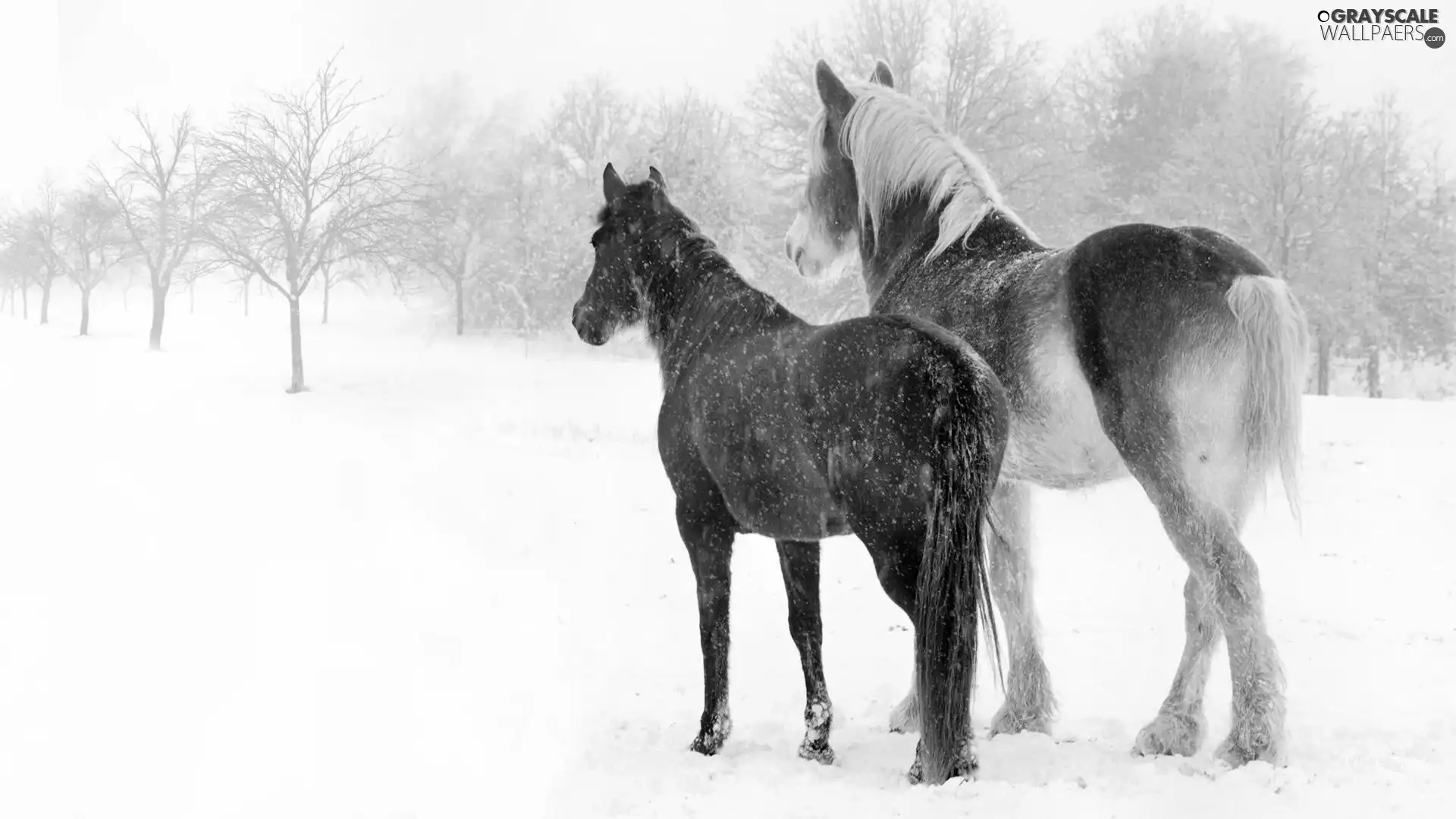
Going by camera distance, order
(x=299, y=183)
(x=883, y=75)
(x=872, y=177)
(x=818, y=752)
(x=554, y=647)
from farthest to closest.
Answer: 1. (x=299, y=183)
2. (x=554, y=647)
3. (x=883, y=75)
4. (x=872, y=177)
5. (x=818, y=752)

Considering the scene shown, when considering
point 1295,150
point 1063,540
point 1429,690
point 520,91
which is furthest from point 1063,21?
point 1429,690

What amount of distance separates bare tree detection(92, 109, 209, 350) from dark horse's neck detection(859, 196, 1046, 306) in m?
27.8

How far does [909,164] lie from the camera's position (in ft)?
14.9

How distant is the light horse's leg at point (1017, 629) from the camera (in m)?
4.16

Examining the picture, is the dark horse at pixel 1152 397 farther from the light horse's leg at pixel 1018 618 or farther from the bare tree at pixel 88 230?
the bare tree at pixel 88 230

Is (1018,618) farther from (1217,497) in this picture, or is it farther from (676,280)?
(676,280)

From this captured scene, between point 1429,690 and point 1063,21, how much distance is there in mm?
33611

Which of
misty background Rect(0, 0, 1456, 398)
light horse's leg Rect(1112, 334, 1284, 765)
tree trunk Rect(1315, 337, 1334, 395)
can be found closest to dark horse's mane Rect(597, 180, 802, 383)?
light horse's leg Rect(1112, 334, 1284, 765)

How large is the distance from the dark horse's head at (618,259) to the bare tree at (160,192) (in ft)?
89.9

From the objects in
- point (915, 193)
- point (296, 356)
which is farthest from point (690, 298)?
point (296, 356)

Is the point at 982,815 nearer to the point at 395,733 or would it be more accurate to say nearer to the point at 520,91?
the point at 395,733

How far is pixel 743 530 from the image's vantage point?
3.75m

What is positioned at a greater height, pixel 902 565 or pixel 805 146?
pixel 805 146

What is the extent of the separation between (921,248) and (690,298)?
4.00 ft
